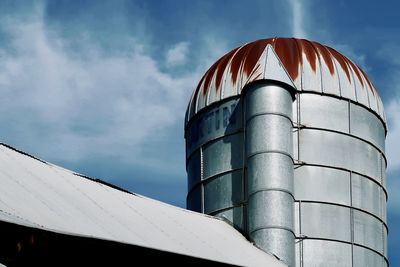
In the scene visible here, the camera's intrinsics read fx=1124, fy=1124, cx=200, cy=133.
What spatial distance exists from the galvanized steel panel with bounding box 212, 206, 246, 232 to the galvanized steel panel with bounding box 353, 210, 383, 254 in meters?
3.42

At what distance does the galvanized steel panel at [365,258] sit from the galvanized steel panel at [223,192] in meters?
3.81

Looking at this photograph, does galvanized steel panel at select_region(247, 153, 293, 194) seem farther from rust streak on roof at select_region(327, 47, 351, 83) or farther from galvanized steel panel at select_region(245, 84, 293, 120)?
rust streak on roof at select_region(327, 47, 351, 83)

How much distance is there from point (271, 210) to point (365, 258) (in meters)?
3.65

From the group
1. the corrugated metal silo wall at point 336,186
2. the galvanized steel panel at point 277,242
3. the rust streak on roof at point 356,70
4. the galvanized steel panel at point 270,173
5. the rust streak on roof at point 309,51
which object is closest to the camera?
the galvanized steel panel at point 277,242

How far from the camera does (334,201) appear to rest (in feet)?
110

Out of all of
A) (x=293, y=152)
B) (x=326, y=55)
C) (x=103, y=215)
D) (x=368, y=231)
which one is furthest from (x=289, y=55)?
(x=103, y=215)

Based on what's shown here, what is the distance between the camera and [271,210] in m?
32.2

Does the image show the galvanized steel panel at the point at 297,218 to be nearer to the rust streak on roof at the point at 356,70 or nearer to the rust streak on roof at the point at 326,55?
the rust streak on roof at the point at 326,55

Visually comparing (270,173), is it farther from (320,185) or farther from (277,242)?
(277,242)

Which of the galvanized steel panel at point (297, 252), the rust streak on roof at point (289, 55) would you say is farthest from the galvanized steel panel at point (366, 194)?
the rust streak on roof at point (289, 55)

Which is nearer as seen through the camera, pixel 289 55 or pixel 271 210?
pixel 271 210

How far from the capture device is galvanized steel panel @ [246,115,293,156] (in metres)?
32.8

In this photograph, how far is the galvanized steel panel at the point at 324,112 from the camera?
112ft

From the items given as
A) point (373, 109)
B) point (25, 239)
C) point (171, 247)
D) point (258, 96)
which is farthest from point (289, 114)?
point (25, 239)
